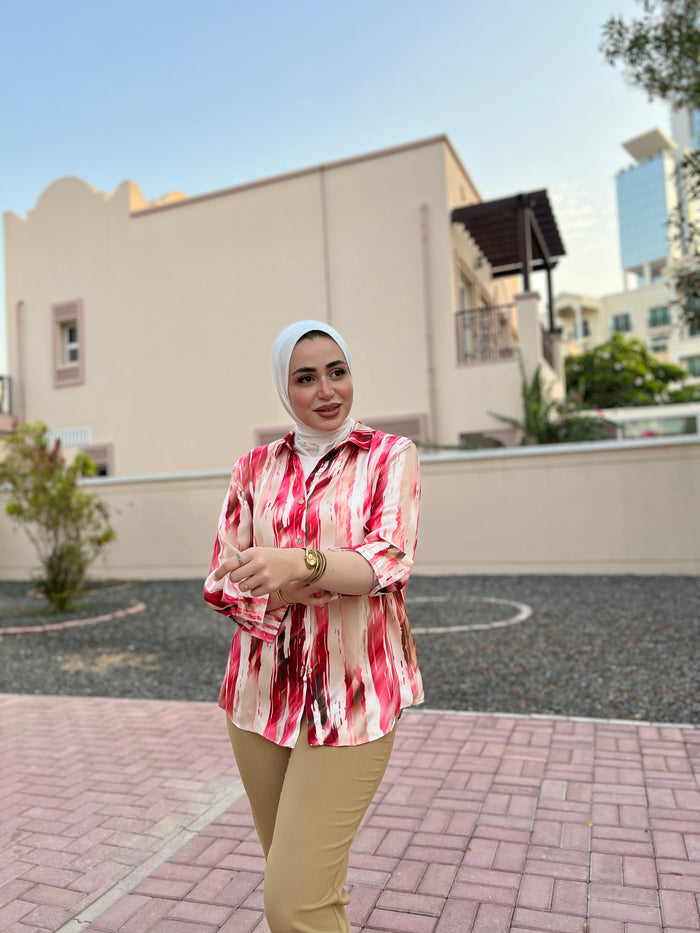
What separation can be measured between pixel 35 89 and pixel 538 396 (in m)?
9.42

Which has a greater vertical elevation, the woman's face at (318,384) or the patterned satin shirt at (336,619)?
the woman's face at (318,384)

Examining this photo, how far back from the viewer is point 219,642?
7457 mm

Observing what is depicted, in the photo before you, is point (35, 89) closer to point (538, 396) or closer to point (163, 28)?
point (163, 28)

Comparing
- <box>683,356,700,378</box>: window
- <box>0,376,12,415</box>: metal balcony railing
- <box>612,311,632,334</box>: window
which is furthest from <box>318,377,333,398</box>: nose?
<box>612,311,632,334</box>: window

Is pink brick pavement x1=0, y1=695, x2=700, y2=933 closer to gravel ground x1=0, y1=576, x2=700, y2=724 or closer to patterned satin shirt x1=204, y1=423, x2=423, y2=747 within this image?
gravel ground x1=0, y1=576, x2=700, y2=724

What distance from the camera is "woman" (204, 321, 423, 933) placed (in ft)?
5.19

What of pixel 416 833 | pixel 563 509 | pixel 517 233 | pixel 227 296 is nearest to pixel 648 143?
pixel 517 233

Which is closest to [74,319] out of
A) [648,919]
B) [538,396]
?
[538,396]

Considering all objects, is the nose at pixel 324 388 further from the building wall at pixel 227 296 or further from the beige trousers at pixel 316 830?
the building wall at pixel 227 296

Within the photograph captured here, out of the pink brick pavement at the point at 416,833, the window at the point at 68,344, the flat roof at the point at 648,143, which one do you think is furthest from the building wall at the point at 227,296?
the flat roof at the point at 648,143

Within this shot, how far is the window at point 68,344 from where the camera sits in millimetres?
17438

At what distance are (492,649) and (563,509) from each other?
13.7 feet

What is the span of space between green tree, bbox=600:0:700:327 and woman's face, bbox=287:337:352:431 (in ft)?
21.8

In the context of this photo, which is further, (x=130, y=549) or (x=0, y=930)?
(x=130, y=549)
